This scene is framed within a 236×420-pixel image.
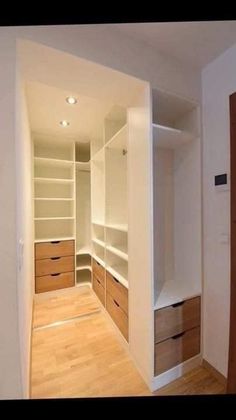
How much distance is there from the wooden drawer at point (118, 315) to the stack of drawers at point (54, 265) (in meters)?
0.93

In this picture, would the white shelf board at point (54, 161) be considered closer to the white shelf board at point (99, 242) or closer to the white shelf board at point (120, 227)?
the white shelf board at point (99, 242)

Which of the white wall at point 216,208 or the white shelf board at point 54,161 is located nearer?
the white wall at point 216,208

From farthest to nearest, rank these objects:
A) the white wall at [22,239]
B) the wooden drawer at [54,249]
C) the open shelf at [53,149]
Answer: the open shelf at [53,149] < the wooden drawer at [54,249] < the white wall at [22,239]

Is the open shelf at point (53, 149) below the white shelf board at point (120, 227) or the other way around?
the other way around

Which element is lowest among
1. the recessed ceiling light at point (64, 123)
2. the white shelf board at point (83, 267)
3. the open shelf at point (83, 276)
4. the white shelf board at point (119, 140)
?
the open shelf at point (83, 276)

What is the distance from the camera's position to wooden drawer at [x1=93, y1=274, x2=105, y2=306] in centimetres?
237

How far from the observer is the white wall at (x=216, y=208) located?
4.50 ft

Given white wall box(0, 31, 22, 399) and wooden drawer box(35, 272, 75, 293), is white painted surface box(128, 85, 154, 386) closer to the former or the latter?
white wall box(0, 31, 22, 399)

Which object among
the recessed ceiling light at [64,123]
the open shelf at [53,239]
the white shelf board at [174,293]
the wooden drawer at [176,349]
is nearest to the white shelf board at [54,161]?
the recessed ceiling light at [64,123]

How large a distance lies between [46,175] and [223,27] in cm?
264

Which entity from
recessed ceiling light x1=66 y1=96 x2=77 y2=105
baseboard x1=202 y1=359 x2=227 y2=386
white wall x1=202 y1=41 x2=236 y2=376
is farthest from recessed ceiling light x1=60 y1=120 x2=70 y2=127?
baseboard x1=202 y1=359 x2=227 y2=386

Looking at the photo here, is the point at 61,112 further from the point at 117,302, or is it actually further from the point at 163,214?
the point at 117,302

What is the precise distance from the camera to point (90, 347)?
5.79 ft

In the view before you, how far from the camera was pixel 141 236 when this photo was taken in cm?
145
